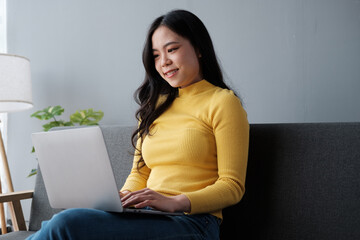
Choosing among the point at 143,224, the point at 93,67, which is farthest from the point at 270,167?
the point at 93,67

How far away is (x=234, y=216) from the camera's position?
1450 millimetres

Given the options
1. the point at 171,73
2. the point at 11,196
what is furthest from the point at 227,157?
the point at 11,196

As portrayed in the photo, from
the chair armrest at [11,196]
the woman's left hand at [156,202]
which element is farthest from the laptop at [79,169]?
the chair armrest at [11,196]

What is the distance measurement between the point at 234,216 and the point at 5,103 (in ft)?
6.32

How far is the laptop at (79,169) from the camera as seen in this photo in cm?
102

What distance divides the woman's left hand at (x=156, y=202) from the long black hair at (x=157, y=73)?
1.43 feet

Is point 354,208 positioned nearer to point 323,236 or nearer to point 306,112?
point 323,236

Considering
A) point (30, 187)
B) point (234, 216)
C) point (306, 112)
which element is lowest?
point (30, 187)

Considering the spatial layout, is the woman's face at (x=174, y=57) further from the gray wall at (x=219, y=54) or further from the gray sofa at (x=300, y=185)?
the gray wall at (x=219, y=54)

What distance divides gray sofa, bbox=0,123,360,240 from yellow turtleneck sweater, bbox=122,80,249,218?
19 cm

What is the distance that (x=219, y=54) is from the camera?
2242 mm

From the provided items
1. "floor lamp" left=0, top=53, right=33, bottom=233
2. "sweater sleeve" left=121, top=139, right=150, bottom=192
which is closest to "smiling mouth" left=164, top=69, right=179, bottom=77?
"sweater sleeve" left=121, top=139, right=150, bottom=192

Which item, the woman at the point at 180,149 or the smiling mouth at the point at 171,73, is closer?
the woman at the point at 180,149

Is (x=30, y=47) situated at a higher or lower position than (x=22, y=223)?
higher
